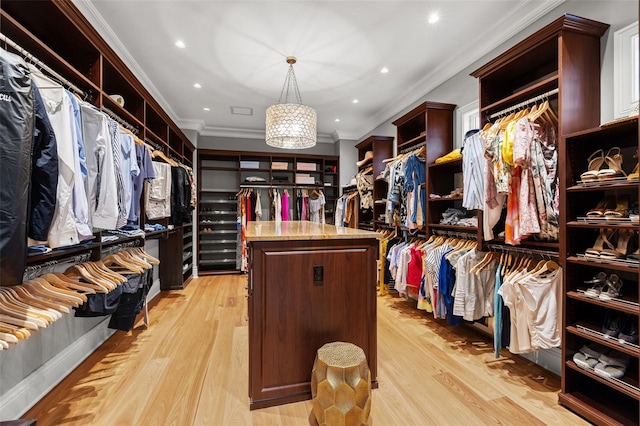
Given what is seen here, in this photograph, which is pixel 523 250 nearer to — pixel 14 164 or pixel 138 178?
pixel 14 164

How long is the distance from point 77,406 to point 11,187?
1427mm

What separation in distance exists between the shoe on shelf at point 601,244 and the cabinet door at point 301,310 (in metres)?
1.25

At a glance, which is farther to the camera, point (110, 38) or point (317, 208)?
point (317, 208)

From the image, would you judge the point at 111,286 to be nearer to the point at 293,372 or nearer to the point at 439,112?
the point at 293,372

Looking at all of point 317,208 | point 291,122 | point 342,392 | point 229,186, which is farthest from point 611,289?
point 229,186

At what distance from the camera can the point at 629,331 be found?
62.9 inches

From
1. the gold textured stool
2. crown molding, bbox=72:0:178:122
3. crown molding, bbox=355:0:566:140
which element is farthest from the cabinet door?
crown molding, bbox=72:0:178:122

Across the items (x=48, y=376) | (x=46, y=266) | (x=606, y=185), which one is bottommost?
(x=48, y=376)

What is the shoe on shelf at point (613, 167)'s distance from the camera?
1.59 meters

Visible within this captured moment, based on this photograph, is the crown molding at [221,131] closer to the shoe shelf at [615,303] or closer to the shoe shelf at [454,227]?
the shoe shelf at [454,227]

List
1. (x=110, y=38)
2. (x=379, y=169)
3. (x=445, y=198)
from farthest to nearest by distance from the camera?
(x=379, y=169)
(x=445, y=198)
(x=110, y=38)

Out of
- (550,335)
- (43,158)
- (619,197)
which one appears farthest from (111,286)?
(619,197)

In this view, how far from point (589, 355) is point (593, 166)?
113 cm

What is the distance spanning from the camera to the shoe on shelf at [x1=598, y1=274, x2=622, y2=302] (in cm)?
160
